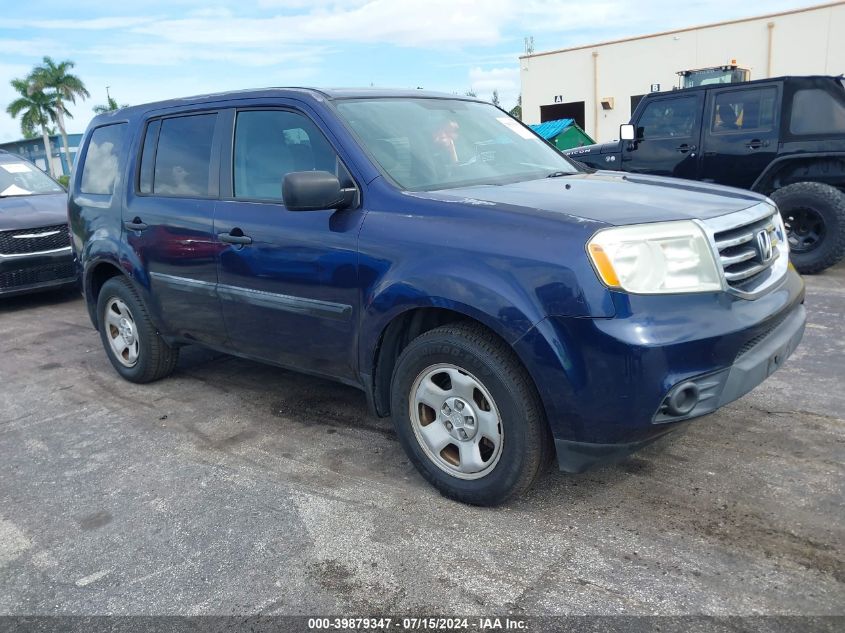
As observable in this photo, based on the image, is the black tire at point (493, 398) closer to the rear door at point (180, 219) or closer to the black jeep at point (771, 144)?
the rear door at point (180, 219)

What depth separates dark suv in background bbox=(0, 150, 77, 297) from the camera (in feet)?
26.3

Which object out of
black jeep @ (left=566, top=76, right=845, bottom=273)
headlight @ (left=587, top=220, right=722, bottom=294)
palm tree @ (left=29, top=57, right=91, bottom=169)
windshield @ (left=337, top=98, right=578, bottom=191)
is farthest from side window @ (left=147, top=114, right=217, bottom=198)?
palm tree @ (left=29, top=57, right=91, bottom=169)

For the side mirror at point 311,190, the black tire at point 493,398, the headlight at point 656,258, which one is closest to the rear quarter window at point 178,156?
the side mirror at point 311,190

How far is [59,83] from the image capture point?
190 feet

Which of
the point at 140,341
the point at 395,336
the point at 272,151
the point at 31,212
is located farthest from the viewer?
the point at 31,212

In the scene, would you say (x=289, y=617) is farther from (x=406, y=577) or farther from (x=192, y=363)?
(x=192, y=363)

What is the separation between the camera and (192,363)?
5699 millimetres

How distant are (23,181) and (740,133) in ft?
28.6

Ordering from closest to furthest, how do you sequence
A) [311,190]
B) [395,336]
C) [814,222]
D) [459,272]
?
[459,272] → [311,190] → [395,336] → [814,222]

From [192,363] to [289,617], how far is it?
11.6ft

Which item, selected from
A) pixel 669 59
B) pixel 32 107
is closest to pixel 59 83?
pixel 32 107

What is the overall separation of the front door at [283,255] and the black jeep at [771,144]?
5720mm

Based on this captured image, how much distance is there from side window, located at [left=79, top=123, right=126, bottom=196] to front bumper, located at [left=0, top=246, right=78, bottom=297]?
2.86 meters

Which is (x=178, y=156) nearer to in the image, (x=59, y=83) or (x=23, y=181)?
(x=23, y=181)
